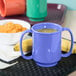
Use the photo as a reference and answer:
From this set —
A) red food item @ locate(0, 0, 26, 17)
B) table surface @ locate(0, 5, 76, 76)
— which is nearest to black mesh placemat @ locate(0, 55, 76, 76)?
table surface @ locate(0, 5, 76, 76)

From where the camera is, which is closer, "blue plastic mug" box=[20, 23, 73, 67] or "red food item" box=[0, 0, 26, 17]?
"blue plastic mug" box=[20, 23, 73, 67]

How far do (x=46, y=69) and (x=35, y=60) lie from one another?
0.13 ft

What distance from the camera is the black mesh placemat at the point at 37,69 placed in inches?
20.1

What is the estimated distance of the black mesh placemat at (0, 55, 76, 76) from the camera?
0.51m

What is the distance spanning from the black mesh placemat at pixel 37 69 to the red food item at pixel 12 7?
340mm

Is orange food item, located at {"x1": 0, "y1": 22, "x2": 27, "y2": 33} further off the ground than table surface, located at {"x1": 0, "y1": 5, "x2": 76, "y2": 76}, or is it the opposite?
orange food item, located at {"x1": 0, "y1": 22, "x2": 27, "y2": 33}

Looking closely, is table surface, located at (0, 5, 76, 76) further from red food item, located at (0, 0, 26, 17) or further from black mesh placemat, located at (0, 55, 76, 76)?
red food item, located at (0, 0, 26, 17)

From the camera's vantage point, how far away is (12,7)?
2.78 ft

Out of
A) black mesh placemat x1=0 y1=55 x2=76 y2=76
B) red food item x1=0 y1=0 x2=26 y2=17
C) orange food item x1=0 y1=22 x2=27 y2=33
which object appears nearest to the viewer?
black mesh placemat x1=0 y1=55 x2=76 y2=76

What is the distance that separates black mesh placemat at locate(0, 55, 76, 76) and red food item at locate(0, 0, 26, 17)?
13.4 inches

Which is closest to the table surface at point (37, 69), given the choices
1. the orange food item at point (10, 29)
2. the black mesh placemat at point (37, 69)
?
the black mesh placemat at point (37, 69)

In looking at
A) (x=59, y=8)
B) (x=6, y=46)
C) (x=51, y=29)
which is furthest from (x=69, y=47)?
(x=59, y=8)

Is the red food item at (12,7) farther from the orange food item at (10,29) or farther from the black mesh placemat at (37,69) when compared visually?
the black mesh placemat at (37,69)

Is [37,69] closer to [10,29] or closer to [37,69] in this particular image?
[37,69]
